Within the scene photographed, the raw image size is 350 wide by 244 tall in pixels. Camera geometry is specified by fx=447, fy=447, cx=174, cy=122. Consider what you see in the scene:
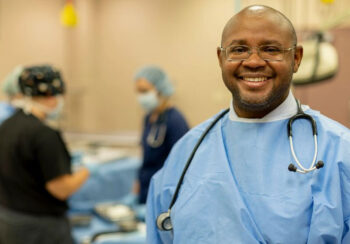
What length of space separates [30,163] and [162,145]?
2.42 feet

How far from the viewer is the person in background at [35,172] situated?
5.91 feet

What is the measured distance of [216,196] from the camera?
0.98 metres

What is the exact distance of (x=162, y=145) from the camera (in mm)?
2334

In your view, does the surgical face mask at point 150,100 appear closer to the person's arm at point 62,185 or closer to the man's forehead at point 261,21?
the person's arm at point 62,185

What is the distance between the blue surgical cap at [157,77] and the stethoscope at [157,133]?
25 centimetres

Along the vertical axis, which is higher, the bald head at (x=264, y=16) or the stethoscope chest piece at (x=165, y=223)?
the bald head at (x=264, y=16)

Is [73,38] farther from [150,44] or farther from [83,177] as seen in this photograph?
[83,177]

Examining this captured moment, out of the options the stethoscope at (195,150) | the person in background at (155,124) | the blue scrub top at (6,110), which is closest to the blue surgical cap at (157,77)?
the person in background at (155,124)

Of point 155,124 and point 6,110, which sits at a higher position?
point 155,124

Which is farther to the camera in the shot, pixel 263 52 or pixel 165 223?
pixel 165 223

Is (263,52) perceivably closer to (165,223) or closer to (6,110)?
(165,223)

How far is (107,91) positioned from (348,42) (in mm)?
2347

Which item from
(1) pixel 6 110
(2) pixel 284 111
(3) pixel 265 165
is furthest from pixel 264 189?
(1) pixel 6 110

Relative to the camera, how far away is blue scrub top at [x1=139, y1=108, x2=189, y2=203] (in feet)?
7.44
